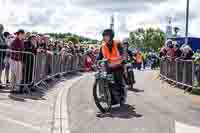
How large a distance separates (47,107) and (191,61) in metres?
6.87

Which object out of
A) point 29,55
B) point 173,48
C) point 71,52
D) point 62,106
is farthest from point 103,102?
point 71,52

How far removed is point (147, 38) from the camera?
99312 millimetres

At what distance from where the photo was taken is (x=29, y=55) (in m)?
13.9

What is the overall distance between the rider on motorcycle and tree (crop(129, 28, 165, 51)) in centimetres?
8383

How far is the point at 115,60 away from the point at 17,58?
3237mm

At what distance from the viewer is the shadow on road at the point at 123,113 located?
10.6 m

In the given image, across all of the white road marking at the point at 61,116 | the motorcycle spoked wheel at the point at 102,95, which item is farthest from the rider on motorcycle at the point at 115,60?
the white road marking at the point at 61,116

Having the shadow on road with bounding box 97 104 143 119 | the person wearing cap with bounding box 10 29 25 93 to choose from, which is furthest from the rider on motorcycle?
the person wearing cap with bounding box 10 29 25 93

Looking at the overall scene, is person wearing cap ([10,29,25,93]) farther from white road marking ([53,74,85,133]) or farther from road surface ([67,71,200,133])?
road surface ([67,71,200,133])

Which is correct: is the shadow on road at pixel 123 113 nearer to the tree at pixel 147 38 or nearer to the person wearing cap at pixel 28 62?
the person wearing cap at pixel 28 62

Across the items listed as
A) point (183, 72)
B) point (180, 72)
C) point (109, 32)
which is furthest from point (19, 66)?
point (180, 72)

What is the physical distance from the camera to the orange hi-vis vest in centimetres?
Answer: 1179

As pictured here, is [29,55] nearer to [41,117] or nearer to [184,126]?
[41,117]

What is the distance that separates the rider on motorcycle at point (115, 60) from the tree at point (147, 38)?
275 ft
